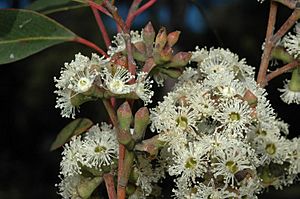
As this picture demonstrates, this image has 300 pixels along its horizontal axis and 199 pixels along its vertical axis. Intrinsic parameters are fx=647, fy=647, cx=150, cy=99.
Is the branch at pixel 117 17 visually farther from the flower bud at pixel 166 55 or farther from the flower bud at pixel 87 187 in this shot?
the flower bud at pixel 87 187

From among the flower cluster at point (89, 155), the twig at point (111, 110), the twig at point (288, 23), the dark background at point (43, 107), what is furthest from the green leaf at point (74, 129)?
the dark background at point (43, 107)

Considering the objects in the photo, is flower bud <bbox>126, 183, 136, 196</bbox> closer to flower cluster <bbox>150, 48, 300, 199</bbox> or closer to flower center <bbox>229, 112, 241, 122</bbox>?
flower cluster <bbox>150, 48, 300, 199</bbox>

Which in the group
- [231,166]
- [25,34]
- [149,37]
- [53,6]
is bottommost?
[231,166]

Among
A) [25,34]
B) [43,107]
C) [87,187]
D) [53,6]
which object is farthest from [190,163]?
[43,107]

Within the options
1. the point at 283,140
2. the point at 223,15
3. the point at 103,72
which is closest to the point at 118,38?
the point at 103,72

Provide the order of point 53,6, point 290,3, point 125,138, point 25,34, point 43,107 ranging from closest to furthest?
1. point 125,138
2. point 290,3
3. point 25,34
4. point 53,6
5. point 43,107

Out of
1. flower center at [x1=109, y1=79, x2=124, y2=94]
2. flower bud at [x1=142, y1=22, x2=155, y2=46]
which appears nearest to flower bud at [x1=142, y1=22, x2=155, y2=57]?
flower bud at [x1=142, y1=22, x2=155, y2=46]

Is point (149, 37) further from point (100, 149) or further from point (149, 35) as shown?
point (100, 149)
